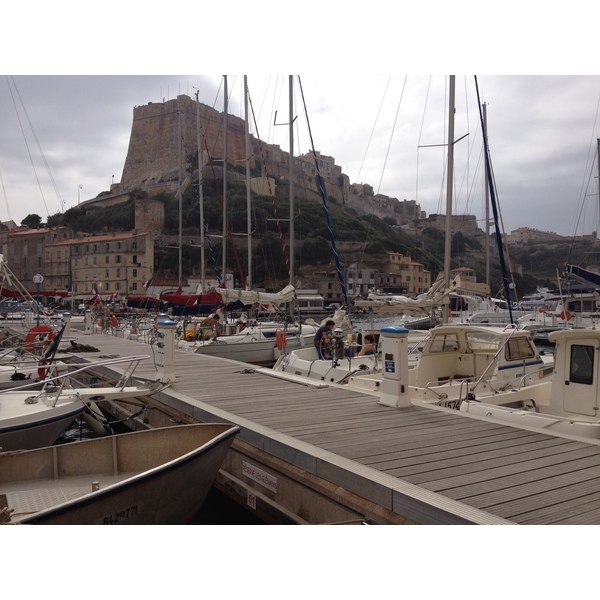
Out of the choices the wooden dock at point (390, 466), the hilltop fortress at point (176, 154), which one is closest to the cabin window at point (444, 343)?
the wooden dock at point (390, 466)

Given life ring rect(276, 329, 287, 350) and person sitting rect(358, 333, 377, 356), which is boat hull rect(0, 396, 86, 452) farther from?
life ring rect(276, 329, 287, 350)

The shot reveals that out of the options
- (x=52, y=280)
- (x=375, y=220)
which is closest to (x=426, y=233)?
(x=375, y=220)

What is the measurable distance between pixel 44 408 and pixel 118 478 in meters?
2.19

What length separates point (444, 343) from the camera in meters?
9.67

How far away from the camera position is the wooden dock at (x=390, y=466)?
12.5 ft

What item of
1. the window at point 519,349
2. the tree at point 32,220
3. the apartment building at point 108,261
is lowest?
the window at point 519,349

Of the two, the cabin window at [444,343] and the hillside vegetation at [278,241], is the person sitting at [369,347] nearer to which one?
the cabin window at [444,343]

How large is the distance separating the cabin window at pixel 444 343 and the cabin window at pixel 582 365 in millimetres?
2853

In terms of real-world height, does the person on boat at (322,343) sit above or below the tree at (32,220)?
below

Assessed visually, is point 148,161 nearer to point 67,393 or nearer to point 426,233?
point 426,233

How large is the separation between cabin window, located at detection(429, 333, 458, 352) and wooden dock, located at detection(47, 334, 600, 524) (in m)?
2.42

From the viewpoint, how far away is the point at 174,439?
19.0 ft

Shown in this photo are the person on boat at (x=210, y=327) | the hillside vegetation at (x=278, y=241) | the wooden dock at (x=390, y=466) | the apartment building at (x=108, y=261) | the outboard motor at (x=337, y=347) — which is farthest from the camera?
the hillside vegetation at (x=278, y=241)

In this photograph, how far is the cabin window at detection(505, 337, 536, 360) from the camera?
8.91m
